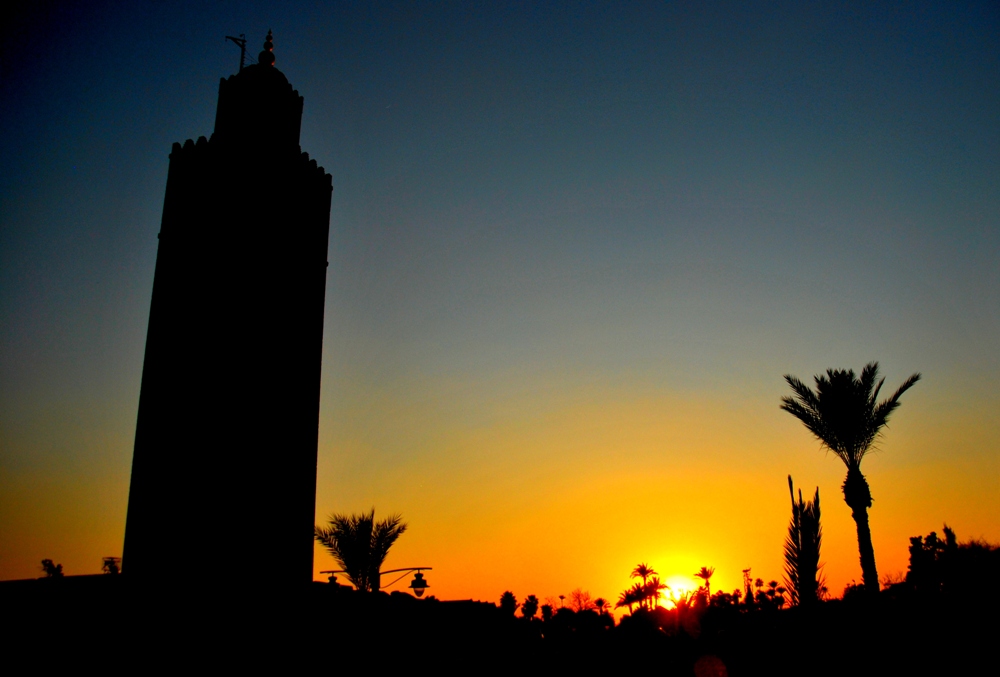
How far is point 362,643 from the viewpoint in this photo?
460 inches

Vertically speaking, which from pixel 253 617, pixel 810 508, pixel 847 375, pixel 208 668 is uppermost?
pixel 847 375

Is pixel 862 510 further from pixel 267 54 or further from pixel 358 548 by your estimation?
pixel 267 54

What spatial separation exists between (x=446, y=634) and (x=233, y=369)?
7220mm

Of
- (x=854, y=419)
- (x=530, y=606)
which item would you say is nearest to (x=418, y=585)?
(x=854, y=419)

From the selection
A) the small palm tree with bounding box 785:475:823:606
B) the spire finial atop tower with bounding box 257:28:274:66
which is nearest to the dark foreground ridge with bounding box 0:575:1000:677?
the small palm tree with bounding box 785:475:823:606

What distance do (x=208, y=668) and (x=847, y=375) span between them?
15.2 meters

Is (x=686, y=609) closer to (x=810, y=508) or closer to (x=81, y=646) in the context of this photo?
(x=810, y=508)

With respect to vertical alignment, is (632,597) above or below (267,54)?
below

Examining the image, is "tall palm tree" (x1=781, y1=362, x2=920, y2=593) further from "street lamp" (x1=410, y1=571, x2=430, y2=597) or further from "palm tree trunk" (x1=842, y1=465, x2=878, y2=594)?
"street lamp" (x1=410, y1=571, x2=430, y2=597)

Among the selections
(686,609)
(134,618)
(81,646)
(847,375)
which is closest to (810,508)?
(686,609)

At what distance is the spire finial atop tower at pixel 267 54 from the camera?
61.2 feet

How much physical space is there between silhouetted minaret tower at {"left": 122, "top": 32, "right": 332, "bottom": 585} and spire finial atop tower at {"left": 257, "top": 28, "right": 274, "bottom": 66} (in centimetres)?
261

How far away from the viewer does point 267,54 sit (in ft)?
61.7

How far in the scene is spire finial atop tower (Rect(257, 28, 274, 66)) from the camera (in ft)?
61.2
